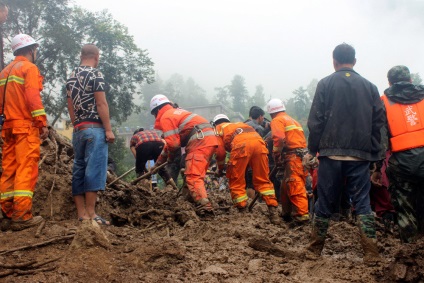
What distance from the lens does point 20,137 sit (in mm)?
4066

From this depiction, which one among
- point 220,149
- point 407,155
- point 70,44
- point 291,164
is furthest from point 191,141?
point 70,44

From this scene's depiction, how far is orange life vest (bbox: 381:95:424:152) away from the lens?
385 cm

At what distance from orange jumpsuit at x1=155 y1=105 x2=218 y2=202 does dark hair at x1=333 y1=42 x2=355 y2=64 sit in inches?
88.6

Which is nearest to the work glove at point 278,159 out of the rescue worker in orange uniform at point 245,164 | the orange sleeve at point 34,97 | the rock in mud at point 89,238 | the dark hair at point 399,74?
the rescue worker in orange uniform at point 245,164

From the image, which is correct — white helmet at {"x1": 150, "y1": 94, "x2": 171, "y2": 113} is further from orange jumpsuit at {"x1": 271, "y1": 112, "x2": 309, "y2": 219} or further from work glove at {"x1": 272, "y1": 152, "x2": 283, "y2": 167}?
work glove at {"x1": 272, "y1": 152, "x2": 283, "y2": 167}

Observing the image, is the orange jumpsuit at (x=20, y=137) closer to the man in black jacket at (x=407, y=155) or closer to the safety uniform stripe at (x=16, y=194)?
the safety uniform stripe at (x=16, y=194)

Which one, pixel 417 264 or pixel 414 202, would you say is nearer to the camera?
pixel 417 264

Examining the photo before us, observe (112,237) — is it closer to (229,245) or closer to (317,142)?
(229,245)

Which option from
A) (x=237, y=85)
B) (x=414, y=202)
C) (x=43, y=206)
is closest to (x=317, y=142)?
(x=414, y=202)

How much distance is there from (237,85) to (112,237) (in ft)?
242

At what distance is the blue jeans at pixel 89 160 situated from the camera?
4.23 metres

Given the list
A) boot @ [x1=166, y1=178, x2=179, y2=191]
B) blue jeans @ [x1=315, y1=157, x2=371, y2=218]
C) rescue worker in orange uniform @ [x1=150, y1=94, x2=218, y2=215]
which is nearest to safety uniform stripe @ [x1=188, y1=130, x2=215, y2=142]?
rescue worker in orange uniform @ [x1=150, y1=94, x2=218, y2=215]

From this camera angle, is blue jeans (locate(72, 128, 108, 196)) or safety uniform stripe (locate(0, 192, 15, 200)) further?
blue jeans (locate(72, 128, 108, 196))

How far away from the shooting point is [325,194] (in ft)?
12.1
